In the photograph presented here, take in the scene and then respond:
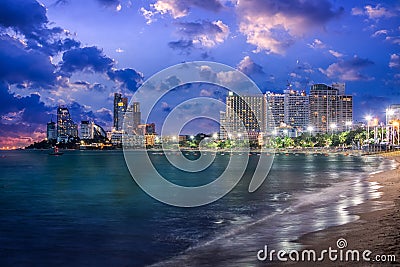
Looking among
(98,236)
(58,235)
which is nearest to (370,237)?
(98,236)

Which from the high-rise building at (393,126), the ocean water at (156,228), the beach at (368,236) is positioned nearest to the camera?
the beach at (368,236)

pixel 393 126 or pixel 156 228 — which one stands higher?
pixel 393 126

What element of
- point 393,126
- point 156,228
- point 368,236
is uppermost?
point 393,126

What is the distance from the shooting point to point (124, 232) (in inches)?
756

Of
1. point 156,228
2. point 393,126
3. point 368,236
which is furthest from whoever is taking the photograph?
point 393,126

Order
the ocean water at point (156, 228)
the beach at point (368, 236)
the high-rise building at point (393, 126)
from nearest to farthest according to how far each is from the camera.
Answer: the beach at point (368, 236)
the ocean water at point (156, 228)
the high-rise building at point (393, 126)

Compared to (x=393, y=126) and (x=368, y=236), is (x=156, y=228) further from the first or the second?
(x=393, y=126)

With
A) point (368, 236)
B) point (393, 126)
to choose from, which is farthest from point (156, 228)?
point (393, 126)

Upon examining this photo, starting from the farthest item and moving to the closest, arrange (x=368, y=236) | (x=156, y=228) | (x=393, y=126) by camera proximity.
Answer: (x=393, y=126), (x=156, y=228), (x=368, y=236)

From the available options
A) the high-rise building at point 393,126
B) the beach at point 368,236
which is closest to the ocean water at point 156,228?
the beach at point 368,236

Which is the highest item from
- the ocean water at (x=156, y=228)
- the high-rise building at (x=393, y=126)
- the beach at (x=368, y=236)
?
the high-rise building at (x=393, y=126)

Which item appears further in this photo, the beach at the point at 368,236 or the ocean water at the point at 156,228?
the ocean water at the point at 156,228

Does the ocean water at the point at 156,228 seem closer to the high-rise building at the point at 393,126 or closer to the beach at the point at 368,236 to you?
the beach at the point at 368,236

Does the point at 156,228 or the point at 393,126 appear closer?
the point at 156,228
